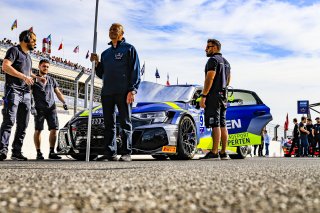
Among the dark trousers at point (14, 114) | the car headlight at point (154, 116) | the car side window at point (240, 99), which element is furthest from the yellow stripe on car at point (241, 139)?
the dark trousers at point (14, 114)

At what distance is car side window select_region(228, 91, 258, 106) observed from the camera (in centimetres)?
819

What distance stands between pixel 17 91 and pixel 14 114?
0.32 metres

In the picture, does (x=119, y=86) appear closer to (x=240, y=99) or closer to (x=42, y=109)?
(x=42, y=109)

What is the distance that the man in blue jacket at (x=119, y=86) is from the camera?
5.98m

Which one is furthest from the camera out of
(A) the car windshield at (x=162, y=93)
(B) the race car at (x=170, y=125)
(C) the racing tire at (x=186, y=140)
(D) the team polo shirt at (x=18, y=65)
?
(A) the car windshield at (x=162, y=93)

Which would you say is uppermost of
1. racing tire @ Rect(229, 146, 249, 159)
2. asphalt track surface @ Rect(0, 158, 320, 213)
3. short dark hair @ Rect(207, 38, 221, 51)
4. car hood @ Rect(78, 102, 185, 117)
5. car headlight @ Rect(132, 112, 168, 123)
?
short dark hair @ Rect(207, 38, 221, 51)

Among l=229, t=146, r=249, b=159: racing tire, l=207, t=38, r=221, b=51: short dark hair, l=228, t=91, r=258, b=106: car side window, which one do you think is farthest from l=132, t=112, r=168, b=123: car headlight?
l=229, t=146, r=249, b=159: racing tire

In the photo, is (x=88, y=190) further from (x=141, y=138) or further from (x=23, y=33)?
(x=23, y=33)

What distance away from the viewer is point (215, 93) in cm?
676

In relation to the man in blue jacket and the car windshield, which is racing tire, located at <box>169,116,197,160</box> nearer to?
the car windshield

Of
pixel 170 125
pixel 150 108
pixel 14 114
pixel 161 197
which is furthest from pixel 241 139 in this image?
pixel 161 197

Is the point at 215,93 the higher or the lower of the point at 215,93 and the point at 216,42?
the lower

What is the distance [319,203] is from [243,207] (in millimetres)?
344

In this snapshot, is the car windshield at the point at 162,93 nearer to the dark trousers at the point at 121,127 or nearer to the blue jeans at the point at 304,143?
the dark trousers at the point at 121,127
